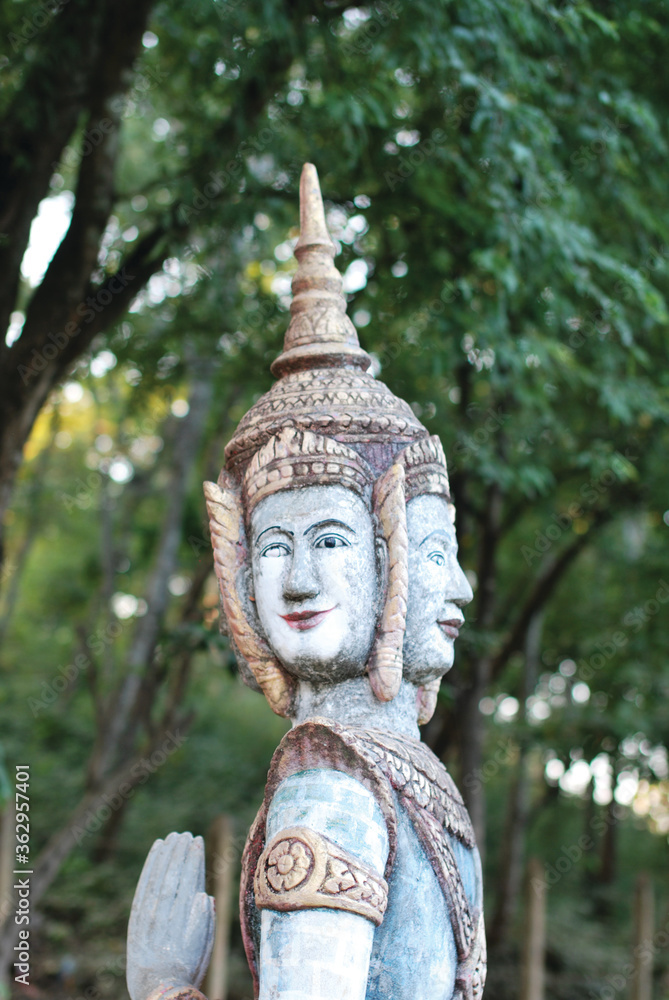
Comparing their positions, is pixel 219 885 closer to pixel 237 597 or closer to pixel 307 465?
pixel 237 597

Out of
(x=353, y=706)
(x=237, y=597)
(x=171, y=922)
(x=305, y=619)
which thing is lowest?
(x=171, y=922)

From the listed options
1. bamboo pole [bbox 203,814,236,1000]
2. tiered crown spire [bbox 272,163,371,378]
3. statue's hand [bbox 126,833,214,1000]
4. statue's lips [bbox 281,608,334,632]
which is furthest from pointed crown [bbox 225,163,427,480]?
bamboo pole [bbox 203,814,236,1000]

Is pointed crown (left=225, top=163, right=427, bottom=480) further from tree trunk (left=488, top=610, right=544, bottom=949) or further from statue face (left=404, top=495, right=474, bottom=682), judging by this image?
tree trunk (left=488, top=610, right=544, bottom=949)

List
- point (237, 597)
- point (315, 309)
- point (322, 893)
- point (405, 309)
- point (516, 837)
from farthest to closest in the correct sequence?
point (516, 837), point (405, 309), point (315, 309), point (237, 597), point (322, 893)

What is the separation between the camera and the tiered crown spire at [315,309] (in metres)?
3.19

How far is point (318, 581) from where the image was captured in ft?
8.97

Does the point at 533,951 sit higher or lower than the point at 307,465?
lower

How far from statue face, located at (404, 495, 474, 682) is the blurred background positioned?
2.17m

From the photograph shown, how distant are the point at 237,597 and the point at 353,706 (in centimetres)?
47

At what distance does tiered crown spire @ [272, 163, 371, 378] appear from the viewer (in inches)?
126

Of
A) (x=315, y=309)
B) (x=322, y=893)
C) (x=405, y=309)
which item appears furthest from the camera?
(x=405, y=309)

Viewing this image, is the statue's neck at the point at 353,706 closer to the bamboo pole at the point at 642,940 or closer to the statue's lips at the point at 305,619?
the statue's lips at the point at 305,619

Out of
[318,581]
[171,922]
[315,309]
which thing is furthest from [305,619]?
[315,309]

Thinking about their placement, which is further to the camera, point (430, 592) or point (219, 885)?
point (219, 885)
